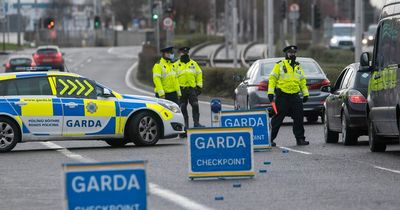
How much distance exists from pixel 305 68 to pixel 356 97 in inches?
276

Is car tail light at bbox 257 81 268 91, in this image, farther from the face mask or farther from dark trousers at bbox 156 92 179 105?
dark trousers at bbox 156 92 179 105

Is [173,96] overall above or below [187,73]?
below

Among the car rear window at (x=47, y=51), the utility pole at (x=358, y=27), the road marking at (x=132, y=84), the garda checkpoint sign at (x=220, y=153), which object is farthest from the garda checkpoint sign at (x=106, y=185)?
the car rear window at (x=47, y=51)

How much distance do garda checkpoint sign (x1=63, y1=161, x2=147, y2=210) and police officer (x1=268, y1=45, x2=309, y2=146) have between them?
11909 millimetres

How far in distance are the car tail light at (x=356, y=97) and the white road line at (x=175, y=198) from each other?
23.8ft

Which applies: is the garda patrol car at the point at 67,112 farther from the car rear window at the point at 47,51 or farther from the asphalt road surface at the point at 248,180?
the car rear window at the point at 47,51

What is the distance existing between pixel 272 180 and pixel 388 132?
3850 mm

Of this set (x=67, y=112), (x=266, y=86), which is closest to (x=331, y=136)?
(x=67, y=112)

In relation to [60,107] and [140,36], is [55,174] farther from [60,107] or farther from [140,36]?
[140,36]

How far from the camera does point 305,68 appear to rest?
28.0 meters

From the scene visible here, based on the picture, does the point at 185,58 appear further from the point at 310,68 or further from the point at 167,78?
the point at 310,68

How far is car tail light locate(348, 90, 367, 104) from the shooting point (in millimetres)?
20953

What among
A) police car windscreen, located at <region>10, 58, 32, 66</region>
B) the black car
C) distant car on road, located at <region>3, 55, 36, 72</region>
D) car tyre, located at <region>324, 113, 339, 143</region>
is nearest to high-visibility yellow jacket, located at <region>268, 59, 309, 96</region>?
the black car

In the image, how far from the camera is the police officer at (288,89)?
21250mm
